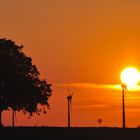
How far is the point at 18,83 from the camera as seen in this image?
125938 millimetres

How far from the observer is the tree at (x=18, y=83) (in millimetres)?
125025

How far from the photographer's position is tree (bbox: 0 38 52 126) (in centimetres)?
12503
